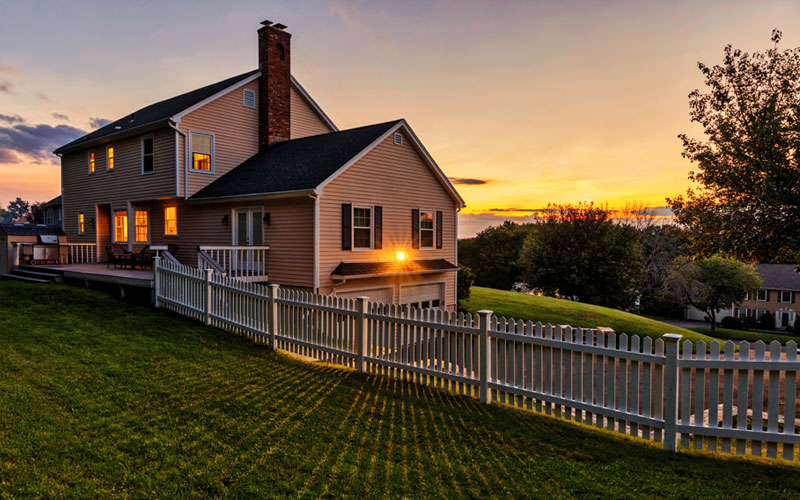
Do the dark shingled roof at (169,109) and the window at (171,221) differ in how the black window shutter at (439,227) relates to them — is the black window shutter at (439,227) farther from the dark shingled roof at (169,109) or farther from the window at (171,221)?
the window at (171,221)

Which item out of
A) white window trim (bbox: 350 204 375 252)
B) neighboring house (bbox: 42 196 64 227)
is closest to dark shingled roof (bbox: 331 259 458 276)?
white window trim (bbox: 350 204 375 252)

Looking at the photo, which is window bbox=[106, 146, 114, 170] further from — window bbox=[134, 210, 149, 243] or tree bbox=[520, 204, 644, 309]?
tree bbox=[520, 204, 644, 309]

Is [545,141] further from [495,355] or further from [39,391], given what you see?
[39,391]

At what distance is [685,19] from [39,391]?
66.3ft

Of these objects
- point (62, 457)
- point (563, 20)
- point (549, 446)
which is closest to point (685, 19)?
point (563, 20)

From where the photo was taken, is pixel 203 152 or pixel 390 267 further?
pixel 203 152

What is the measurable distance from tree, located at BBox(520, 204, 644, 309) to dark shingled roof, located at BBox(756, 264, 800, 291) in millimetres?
33099

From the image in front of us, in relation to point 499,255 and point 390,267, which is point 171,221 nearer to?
point 390,267

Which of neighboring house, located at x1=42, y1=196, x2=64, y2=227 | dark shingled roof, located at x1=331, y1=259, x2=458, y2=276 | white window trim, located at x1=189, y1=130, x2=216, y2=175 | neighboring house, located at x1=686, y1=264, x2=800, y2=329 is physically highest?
white window trim, located at x1=189, y1=130, x2=216, y2=175

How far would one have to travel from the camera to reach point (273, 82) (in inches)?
755

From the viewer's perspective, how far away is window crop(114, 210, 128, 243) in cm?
2058

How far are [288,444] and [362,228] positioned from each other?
11.1 m

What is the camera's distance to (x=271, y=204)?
591 inches

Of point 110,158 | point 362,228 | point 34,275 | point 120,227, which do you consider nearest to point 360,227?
point 362,228
